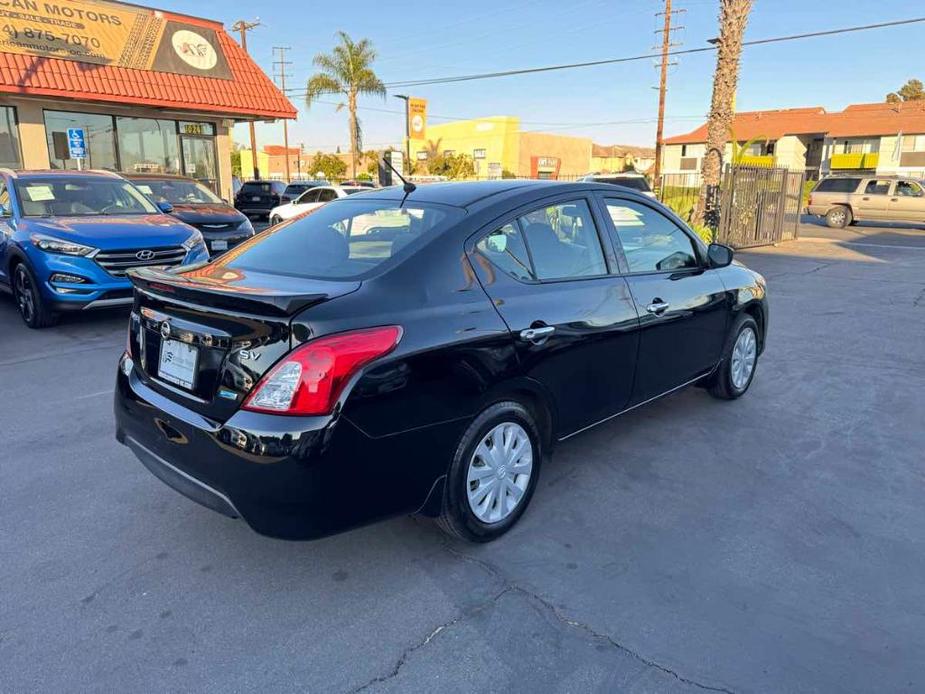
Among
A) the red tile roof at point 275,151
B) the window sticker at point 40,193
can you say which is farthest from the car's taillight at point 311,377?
the red tile roof at point 275,151

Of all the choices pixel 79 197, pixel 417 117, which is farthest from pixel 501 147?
pixel 79 197

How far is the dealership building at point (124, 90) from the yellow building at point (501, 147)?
34676mm

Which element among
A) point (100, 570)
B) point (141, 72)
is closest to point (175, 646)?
point (100, 570)

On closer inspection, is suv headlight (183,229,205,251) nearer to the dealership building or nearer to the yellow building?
the dealership building

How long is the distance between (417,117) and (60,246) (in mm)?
38016

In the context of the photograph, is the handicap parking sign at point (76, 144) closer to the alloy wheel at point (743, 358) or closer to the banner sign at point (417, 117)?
the alloy wheel at point (743, 358)

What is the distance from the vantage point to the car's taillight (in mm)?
2436

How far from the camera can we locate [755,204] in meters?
16.9

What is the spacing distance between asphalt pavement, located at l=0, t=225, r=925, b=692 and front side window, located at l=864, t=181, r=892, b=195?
2169cm

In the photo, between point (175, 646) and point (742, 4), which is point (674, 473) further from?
point (742, 4)

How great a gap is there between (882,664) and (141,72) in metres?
18.3

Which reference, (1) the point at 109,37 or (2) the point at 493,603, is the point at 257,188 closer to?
(1) the point at 109,37

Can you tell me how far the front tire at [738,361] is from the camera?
4.95 meters

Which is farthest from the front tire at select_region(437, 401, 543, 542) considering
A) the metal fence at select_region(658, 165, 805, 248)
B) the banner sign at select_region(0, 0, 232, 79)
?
the banner sign at select_region(0, 0, 232, 79)
